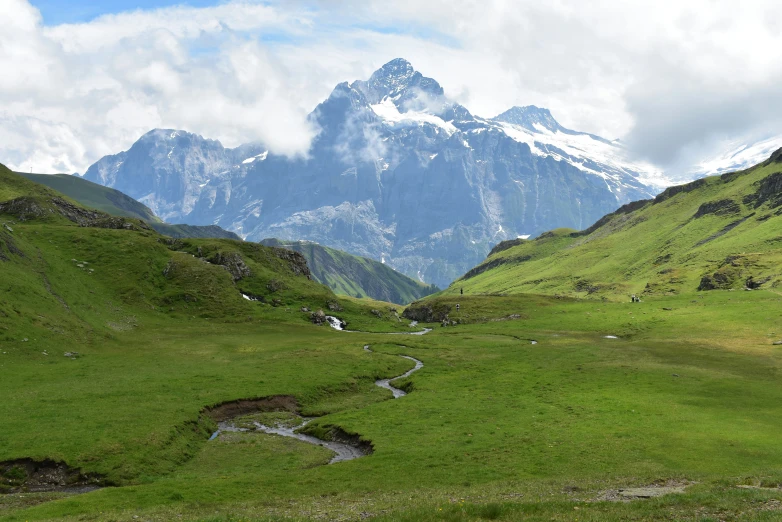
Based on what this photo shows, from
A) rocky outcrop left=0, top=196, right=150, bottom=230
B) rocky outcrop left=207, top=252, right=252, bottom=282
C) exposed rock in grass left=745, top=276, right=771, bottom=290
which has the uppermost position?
rocky outcrop left=0, top=196, right=150, bottom=230

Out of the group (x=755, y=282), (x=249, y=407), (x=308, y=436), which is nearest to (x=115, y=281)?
(x=249, y=407)

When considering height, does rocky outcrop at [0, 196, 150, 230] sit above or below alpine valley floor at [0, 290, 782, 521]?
above

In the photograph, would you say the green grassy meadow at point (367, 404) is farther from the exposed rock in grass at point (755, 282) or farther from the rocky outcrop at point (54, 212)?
the exposed rock in grass at point (755, 282)

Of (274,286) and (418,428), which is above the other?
(274,286)

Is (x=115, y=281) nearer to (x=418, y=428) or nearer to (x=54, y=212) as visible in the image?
(x=54, y=212)

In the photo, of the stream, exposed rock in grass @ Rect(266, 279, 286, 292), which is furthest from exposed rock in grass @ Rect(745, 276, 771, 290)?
exposed rock in grass @ Rect(266, 279, 286, 292)

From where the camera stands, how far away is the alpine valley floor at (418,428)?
113 feet

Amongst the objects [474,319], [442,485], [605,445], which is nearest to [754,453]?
[605,445]

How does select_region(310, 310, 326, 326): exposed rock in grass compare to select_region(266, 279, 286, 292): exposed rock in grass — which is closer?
select_region(310, 310, 326, 326): exposed rock in grass

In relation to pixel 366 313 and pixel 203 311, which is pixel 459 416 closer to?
pixel 203 311

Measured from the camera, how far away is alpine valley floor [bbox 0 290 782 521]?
34438 mm

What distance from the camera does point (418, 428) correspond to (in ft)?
195

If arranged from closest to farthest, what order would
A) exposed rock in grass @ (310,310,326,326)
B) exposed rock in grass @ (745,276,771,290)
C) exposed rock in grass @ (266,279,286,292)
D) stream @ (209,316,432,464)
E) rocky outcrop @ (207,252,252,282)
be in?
1. stream @ (209,316,432,464)
2. exposed rock in grass @ (310,310,326,326)
3. exposed rock in grass @ (745,276,771,290)
4. rocky outcrop @ (207,252,252,282)
5. exposed rock in grass @ (266,279,286,292)

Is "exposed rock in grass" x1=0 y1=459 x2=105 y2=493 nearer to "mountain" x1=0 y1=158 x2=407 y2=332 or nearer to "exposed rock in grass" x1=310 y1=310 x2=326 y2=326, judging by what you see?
"mountain" x1=0 y1=158 x2=407 y2=332
